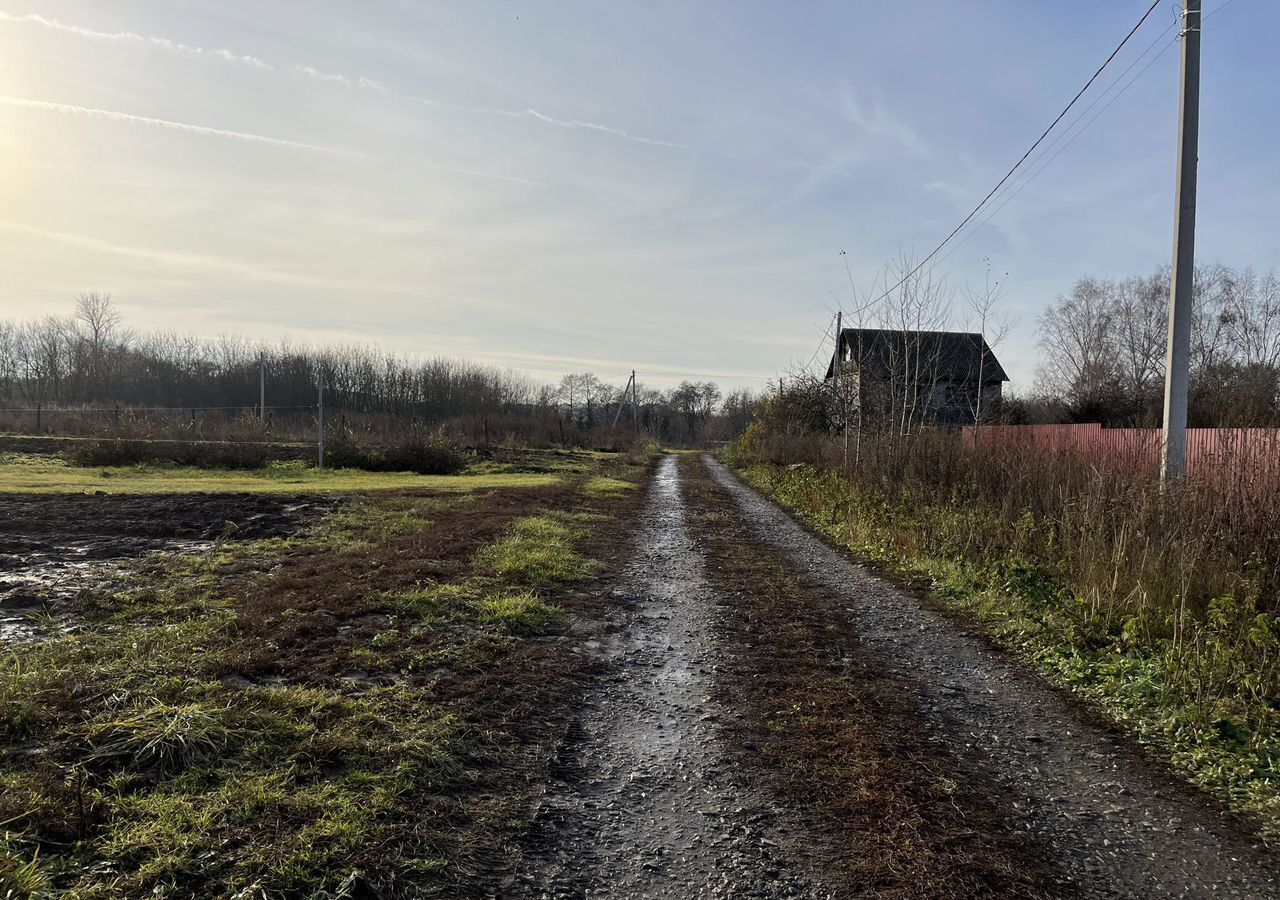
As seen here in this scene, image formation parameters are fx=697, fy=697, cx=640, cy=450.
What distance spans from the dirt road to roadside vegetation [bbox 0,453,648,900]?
42cm

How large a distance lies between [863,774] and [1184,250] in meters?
7.48

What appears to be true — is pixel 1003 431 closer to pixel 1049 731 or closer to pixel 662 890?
pixel 1049 731

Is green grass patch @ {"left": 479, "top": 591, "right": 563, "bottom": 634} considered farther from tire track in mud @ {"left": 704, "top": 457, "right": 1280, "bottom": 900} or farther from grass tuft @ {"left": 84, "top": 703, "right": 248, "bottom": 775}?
tire track in mud @ {"left": 704, "top": 457, "right": 1280, "bottom": 900}

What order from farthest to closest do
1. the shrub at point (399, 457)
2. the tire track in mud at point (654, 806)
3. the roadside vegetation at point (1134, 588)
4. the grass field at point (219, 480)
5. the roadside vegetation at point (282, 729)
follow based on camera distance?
the shrub at point (399, 457) < the grass field at point (219, 480) < the roadside vegetation at point (1134, 588) < the tire track in mud at point (654, 806) < the roadside vegetation at point (282, 729)

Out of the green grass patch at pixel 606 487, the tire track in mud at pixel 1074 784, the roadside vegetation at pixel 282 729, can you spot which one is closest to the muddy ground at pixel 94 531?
the roadside vegetation at pixel 282 729

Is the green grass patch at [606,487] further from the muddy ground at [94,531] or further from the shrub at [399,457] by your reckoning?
the muddy ground at [94,531]

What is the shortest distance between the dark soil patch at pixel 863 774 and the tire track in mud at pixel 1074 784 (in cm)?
14

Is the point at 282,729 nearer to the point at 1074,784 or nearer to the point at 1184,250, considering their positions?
the point at 1074,784

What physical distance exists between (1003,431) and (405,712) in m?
12.2

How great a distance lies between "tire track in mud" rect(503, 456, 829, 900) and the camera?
270cm

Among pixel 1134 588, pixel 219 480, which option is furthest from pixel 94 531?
pixel 1134 588

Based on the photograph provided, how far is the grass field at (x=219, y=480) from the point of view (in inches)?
619

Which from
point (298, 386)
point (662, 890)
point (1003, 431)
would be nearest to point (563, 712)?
point (662, 890)

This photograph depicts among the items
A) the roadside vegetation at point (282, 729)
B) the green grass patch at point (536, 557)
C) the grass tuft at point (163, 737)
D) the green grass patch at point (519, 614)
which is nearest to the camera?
the roadside vegetation at point (282, 729)
